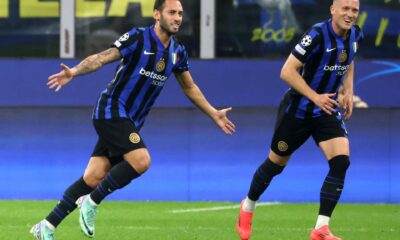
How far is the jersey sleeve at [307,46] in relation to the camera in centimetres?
873

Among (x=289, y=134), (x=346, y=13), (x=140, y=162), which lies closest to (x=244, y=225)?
(x=289, y=134)

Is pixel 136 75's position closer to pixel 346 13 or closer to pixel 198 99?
pixel 198 99

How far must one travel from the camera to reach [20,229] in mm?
10055

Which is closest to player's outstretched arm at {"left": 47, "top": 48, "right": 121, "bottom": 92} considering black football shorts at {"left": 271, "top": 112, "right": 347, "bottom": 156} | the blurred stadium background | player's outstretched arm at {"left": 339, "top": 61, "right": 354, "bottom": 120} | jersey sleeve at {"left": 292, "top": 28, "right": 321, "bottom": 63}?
jersey sleeve at {"left": 292, "top": 28, "right": 321, "bottom": 63}

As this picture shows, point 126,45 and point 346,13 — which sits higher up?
point 346,13

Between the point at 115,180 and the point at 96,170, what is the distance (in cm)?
45

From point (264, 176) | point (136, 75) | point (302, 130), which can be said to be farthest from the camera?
point (264, 176)

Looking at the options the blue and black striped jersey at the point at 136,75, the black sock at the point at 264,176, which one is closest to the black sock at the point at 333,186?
the black sock at the point at 264,176

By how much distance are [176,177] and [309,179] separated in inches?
63.5

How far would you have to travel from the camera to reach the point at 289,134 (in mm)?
9055

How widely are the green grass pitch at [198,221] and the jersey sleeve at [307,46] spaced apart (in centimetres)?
169

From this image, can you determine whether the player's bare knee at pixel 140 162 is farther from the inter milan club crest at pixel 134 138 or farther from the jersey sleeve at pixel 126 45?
the jersey sleeve at pixel 126 45

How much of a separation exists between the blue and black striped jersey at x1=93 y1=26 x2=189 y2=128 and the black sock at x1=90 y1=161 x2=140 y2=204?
44 centimetres

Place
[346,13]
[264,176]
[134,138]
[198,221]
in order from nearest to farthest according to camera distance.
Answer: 1. [134,138]
2. [346,13]
3. [264,176]
4. [198,221]
